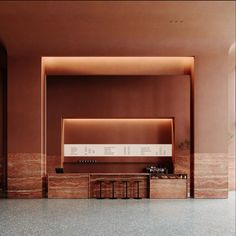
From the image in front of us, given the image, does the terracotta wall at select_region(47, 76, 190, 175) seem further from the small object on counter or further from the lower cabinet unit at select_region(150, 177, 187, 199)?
the lower cabinet unit at select_region(150, 177, 187, 199)

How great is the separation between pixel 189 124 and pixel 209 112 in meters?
0.70

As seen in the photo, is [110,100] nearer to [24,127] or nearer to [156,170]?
[156,170]

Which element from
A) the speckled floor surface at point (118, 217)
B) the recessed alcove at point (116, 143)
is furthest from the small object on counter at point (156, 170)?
the speckled floor surface at point (118, 217)

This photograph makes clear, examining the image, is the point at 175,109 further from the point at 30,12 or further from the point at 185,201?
the point at 30,12

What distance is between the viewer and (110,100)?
14.0m

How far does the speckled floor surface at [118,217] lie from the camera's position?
8.58 m

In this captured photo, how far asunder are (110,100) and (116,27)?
135 inches

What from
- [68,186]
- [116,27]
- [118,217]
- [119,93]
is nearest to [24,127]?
[68,186]

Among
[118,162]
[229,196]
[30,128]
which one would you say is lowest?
[229,196]

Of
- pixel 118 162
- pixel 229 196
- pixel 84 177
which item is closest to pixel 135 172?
pixel 118 162

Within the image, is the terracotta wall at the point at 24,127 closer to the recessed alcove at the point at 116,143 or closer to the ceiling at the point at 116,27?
the ceiling at the point at 116,27

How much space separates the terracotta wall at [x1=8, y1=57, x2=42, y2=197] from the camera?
13258mm

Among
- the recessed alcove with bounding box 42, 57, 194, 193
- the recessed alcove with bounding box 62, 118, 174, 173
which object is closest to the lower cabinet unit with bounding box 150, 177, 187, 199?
the recessed alcove with bounding box 42, 57, 194, 193

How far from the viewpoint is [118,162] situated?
14.3m
